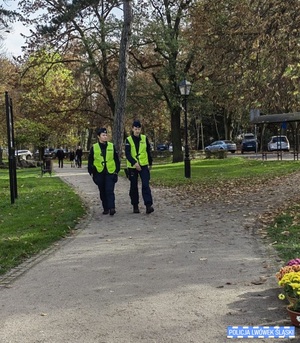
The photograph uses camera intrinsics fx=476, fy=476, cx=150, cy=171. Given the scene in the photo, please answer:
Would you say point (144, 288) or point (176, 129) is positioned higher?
point (176, 129)

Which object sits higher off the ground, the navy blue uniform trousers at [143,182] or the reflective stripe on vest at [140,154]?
the reflective stripe on vest at [140,154]

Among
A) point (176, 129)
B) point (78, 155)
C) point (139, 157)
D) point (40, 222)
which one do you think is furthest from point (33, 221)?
point (78, 155)

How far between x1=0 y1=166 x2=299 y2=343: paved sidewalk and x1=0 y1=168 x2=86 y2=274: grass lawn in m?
0.38

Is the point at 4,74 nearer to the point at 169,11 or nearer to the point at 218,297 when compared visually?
the point at 169,11

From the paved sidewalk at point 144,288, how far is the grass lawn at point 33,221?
381 mm

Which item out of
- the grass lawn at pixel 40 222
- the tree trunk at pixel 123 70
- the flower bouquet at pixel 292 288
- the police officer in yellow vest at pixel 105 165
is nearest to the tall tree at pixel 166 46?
the tree trunk at pixel 123 70

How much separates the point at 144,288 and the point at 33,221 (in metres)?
5.67

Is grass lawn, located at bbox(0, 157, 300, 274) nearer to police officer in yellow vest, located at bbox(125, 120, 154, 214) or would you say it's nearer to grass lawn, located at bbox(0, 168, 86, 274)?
grass lawn, located at bbox(0, 168, 86, 274)

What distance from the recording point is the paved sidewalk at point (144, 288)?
13.2ft

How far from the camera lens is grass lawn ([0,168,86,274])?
7428 mm

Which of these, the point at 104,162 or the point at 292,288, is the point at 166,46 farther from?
the point at 292,288

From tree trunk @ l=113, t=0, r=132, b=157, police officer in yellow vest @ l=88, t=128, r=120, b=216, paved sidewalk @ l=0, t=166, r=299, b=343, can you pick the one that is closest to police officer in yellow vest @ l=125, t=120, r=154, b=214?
police officer in yellow vest @ l=88, t=128, r=120, b=216

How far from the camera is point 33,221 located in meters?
10.2

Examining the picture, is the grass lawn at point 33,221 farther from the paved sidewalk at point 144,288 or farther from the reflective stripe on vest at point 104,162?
the reflective stripe on vest at point 104,162
